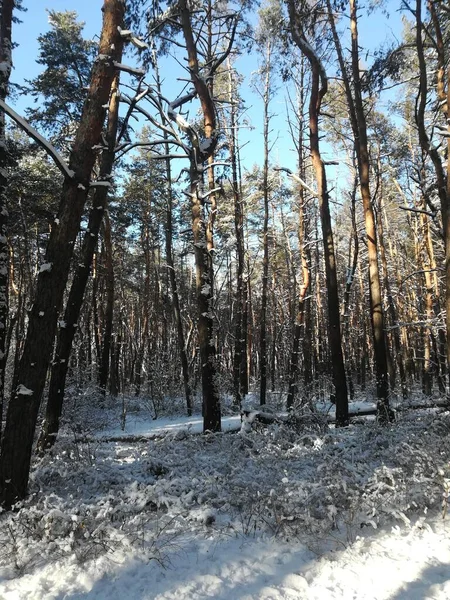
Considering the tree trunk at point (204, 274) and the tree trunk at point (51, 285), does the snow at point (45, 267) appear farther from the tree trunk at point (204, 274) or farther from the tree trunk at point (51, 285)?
the tree trunk at point (204, 274)

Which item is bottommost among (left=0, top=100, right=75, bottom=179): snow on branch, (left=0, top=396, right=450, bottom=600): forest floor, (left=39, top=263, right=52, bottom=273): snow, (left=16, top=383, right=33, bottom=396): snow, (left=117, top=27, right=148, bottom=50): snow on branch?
(left=0, top=396, right=450, bottom=600): forest floor

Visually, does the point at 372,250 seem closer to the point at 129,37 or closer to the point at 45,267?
the point at 129,37

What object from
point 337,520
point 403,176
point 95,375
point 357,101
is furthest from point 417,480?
point 403,176

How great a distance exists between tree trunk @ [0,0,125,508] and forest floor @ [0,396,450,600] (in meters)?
0.55

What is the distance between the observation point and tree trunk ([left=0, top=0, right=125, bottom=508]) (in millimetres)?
4402

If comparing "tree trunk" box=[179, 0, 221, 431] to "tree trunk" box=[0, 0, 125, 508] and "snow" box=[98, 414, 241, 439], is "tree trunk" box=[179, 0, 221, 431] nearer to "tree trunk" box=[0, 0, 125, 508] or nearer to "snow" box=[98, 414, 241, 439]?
"snow" box=[98, 414, 241, 439]

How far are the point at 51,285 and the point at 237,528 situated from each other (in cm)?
333

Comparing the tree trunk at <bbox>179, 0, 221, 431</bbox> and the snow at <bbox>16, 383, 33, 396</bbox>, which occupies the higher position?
the tree trunk at <bbox>179, 0, 221, 431</bbox>

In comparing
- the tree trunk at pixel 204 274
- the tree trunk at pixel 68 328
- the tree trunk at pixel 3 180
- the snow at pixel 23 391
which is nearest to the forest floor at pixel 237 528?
the snow at pixel 23 391

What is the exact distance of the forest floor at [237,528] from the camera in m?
3.23

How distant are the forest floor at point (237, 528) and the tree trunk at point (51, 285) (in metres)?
0.55

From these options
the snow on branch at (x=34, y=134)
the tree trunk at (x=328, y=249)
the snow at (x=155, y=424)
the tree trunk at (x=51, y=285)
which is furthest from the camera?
the snow at (x=155, y=424)

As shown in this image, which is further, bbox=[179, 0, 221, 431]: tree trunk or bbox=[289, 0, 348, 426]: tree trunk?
bbox=[289, 0, 348, 426]: tree trunk

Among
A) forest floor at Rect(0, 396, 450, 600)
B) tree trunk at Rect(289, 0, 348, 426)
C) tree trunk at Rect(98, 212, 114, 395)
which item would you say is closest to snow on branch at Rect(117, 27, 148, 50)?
forest floor at Rect(0, 396, 450, 600)
